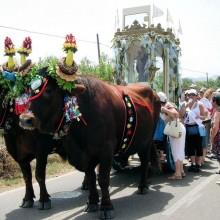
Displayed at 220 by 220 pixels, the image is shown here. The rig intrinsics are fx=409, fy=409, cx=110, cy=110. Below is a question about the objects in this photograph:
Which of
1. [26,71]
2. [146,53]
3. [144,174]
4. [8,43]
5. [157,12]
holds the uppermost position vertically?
[157,12]

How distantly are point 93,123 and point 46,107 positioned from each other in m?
0.65

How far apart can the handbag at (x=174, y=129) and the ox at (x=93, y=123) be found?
5.19ft

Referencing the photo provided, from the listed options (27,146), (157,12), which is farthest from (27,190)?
(157,12)

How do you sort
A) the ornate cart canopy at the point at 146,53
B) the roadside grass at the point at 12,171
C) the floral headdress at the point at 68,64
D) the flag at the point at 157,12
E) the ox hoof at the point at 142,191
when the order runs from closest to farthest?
the floral headdress at the point at 68,64, the ox hoof at the point at 142,191, the roadside grass at the point at 12,171, the ornate cart canopy at the point at 146,53, the flag at the point at 157,12

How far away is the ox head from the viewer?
184 inches

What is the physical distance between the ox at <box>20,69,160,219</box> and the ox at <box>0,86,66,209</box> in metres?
0.33

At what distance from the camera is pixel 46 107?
4.86m

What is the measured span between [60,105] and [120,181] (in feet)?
9.64

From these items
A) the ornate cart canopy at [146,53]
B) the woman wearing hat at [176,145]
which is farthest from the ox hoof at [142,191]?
the ornate cart canopy at [146,53]

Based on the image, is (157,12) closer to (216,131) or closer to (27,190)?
(216,131)

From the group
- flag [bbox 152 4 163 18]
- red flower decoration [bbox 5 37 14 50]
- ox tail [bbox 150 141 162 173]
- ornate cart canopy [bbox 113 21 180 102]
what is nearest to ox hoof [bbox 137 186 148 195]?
ox tail [bbox 150 141 162 173]

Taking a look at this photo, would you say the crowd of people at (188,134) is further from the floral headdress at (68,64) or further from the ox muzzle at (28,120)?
the ox muzzle at (28,120)

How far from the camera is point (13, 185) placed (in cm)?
741

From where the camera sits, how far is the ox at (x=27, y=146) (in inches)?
220
